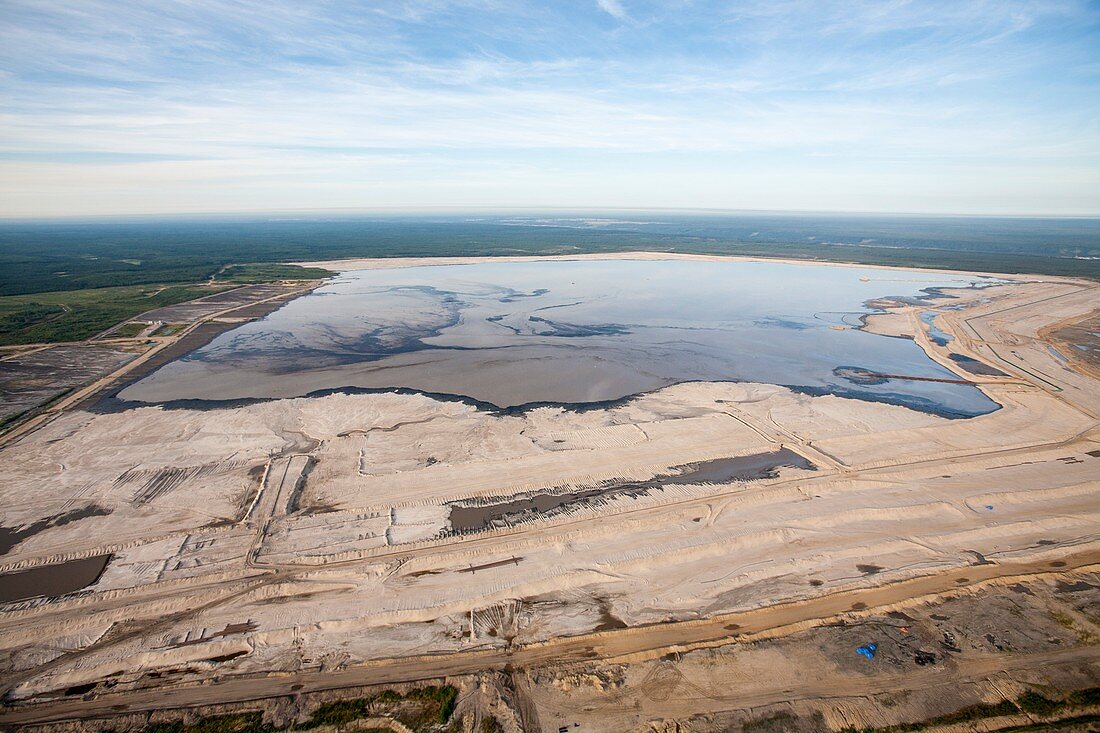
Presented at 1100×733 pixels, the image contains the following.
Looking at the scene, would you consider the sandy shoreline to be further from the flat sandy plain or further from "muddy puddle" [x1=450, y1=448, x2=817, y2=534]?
"muddy puddle" [x1=450, y1=448, x2=817, y2=534]

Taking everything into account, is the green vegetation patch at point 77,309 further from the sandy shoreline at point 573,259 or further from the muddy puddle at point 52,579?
the muddy puddle at point 52,579

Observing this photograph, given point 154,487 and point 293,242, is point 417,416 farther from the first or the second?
point 293,242

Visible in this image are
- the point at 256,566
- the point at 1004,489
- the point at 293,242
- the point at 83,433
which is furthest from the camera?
the point at 293,242

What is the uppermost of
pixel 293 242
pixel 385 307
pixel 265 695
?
pixel 293 242

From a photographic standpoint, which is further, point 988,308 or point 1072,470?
point 988,308

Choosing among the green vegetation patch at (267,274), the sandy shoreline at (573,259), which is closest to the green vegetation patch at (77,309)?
the green vegetation patch at (267,274)

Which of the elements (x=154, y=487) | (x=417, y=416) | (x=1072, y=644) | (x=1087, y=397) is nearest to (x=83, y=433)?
(x=154, y=487)

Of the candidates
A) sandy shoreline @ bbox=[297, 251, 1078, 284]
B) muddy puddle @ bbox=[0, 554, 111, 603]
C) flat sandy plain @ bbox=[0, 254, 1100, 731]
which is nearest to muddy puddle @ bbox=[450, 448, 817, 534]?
flat sandy plain @ bbox=[0, 254, 1100, 731]
